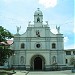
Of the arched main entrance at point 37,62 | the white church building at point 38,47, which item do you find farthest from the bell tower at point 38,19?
the arched main entrance at point 37,62

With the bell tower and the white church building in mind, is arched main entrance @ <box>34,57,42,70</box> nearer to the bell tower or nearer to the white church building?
the white church building

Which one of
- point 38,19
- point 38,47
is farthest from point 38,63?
point 38,19

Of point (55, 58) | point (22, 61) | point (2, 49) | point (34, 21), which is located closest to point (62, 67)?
point (55, 58)

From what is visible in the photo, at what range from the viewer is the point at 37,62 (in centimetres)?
5550

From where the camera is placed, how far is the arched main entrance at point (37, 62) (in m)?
53.4

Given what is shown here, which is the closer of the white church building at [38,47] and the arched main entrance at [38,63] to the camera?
the white church building at [38,47]

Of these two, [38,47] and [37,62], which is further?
[37,62]

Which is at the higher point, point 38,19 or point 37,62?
point 38,19

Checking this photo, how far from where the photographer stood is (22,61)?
172 feet

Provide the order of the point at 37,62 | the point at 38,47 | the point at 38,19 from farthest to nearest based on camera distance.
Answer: the point at 37,62 → the point at 38,19 → the point at 38,47

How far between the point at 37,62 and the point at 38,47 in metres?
5.27

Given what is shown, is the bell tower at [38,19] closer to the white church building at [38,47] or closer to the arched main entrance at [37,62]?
the white church building at [38,47]

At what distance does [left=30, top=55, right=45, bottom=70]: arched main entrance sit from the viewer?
53375 millimetres

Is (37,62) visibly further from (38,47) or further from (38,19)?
(38,19)
